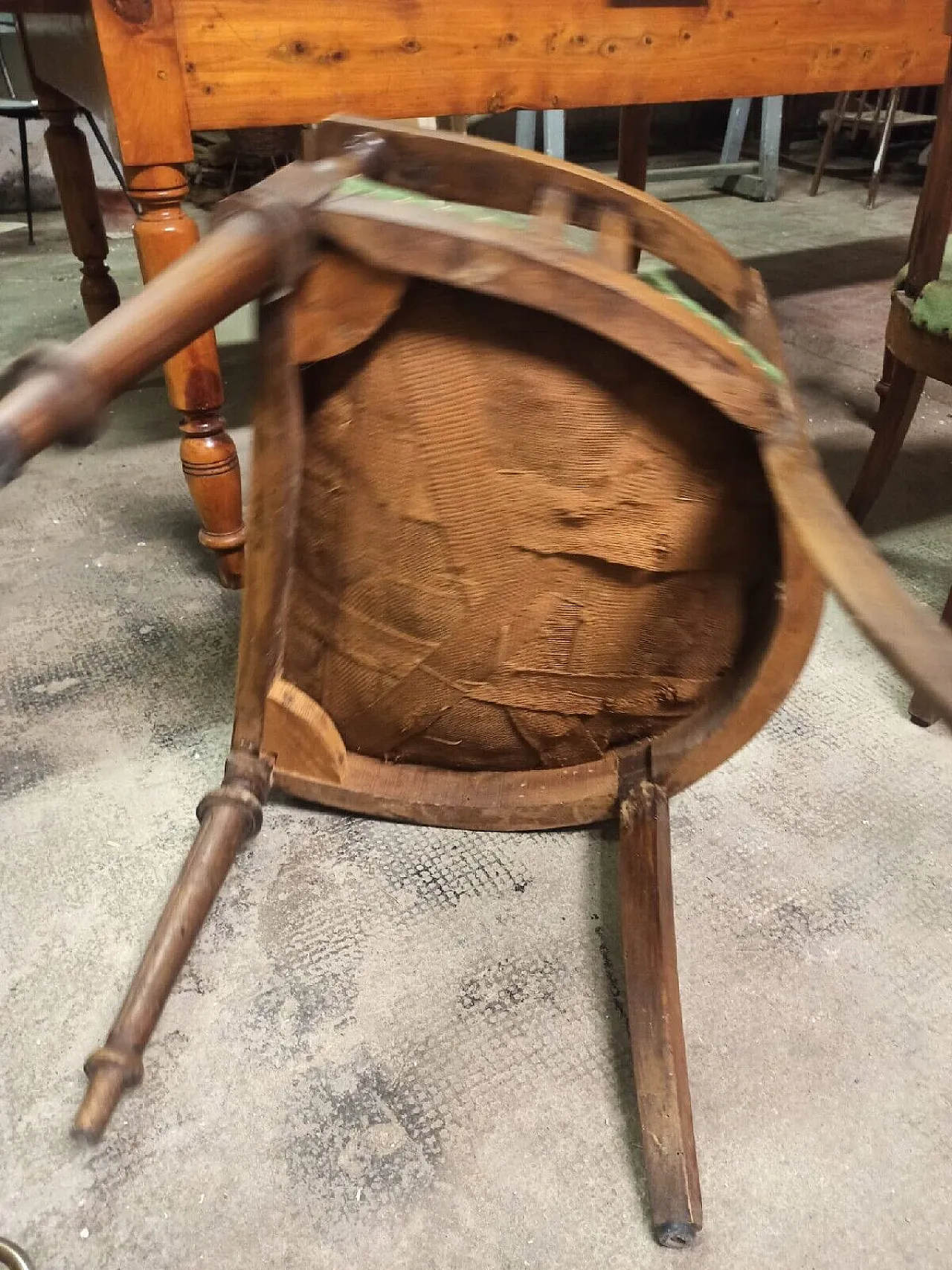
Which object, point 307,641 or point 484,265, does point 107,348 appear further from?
point 307,641

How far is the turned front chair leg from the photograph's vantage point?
68cm

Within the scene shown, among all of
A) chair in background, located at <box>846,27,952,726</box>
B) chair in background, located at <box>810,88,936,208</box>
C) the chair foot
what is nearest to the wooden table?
chair in background, located at <box>846,27,952,726</box>

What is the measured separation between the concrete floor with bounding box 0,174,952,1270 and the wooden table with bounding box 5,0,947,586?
455mm

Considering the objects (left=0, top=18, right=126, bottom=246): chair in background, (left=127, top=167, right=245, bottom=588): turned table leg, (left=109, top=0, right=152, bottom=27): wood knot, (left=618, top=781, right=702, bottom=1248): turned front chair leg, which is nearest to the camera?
(left=618, top=781, right=702, bottom=1248): turned front chair leg

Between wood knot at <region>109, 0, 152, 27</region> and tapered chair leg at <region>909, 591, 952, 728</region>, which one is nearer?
wood knot at <region>109, 0, 152, 27</region>

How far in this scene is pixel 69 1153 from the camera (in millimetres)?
735

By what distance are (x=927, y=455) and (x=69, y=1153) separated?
173cm

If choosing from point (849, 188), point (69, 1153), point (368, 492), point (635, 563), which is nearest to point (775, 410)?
point (635, 563)

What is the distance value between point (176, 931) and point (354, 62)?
0.94 metres

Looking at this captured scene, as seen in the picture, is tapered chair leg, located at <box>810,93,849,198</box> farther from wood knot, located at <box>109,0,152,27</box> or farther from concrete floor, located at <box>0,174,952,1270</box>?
wood knot, located at <box>109,0,152,27</box>

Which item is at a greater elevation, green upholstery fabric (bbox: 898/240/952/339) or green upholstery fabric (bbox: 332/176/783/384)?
green upholstery fabric (bbox: 332/176/783/384)

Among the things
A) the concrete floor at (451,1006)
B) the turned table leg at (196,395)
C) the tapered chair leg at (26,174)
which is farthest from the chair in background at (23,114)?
the concrete floor at (451,1006)

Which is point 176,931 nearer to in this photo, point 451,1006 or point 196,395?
point 451,1006

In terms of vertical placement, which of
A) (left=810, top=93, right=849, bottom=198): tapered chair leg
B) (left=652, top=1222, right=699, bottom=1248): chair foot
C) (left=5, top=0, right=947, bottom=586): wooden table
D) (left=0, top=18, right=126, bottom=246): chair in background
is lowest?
(left=810, top=93, right=849, bottom=198): tapered chair leg
